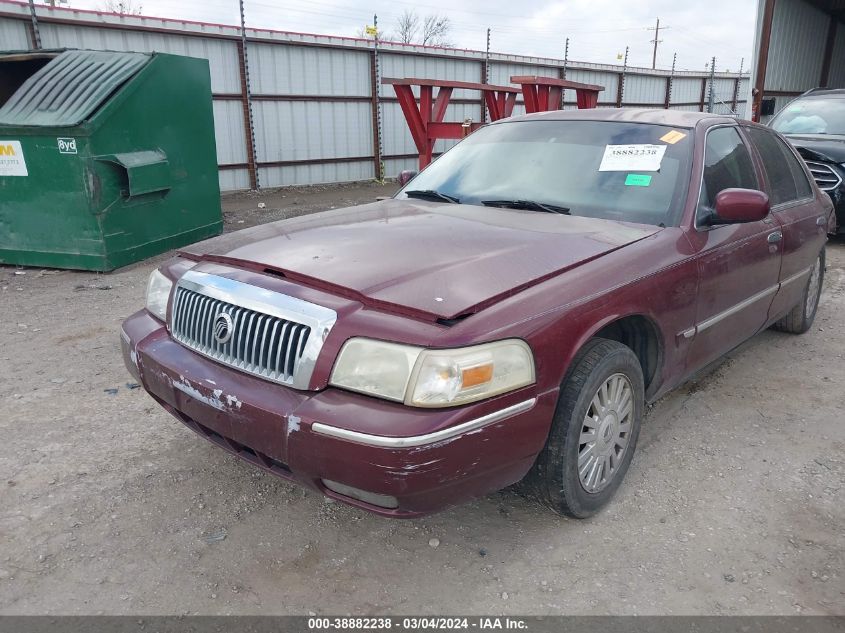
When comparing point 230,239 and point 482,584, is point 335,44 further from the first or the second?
point 482,584

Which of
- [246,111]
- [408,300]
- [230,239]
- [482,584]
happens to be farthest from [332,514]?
[246,111]

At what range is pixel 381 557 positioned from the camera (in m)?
2.44

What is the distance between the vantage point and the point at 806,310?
477 cm

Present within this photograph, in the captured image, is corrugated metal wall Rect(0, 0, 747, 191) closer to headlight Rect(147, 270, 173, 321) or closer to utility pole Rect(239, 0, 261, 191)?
utility pole Rect(239, 0, 261, 191)

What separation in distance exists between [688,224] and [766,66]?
12.0m

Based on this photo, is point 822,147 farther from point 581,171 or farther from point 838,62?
point 838,62

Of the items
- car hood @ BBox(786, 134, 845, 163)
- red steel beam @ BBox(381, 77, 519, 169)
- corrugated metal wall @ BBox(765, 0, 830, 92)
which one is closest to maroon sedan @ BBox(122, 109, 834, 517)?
car hood @ BBox(786, 134, 845, 163)

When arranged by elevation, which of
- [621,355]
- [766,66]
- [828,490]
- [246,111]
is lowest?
[828,490]

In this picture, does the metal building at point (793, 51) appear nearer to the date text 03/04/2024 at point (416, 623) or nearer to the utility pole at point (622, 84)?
the utility pole at point (622, 84)

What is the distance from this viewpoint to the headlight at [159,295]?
9.09 ft

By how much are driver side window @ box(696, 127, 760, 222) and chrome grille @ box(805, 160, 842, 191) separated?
4.87 m

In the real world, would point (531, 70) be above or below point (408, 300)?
above

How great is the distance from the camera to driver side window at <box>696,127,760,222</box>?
10.3 ft

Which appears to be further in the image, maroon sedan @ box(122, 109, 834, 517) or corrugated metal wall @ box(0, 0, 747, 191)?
corrugated metal wall @ box(0, 0, 747, 191)
